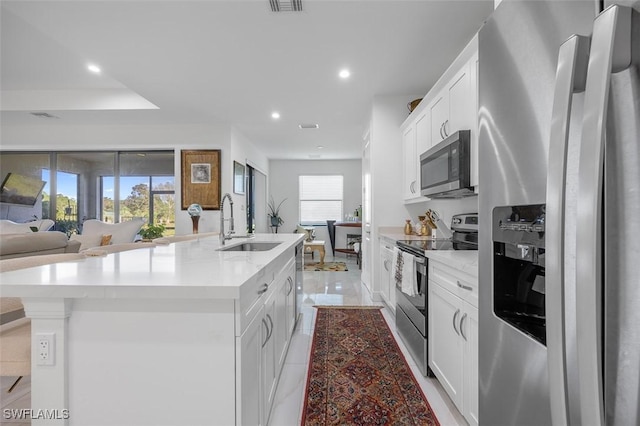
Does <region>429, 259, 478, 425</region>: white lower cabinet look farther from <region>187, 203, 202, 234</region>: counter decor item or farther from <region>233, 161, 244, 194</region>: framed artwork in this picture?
<region>233, 161, 244, 194</region>: framed artwork

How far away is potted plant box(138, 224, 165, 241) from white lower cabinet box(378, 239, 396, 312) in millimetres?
4045

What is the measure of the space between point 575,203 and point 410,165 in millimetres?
2956

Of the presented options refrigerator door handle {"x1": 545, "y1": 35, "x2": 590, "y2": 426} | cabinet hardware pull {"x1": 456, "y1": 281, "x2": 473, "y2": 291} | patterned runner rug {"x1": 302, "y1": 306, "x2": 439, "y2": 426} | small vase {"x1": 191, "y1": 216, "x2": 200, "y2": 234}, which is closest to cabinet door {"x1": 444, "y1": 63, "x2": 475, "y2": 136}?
cabinet hardware pull {"x1": 456, "y1": 281, "x2": 473, "y2": 291}

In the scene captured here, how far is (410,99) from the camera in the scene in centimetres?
381

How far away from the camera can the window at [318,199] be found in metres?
8.27

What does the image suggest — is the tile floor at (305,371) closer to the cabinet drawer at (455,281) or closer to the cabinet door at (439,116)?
the cabinet drawer at (455,281)

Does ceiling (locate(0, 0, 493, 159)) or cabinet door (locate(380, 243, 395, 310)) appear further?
cabinet door (locate(380, 243, 395, 310))

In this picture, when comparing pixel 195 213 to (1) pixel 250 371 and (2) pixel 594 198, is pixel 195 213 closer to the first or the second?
(1) pixel 250 371

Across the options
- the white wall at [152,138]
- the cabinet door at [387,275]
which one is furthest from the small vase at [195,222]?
the cabinet door at [387,275]

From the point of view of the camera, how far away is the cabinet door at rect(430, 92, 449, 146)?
239 centimetres

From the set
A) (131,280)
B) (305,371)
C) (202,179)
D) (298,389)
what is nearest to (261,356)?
(131,280)

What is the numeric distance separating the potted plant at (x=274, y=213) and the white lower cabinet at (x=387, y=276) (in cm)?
473

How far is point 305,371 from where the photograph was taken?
6.88 ft

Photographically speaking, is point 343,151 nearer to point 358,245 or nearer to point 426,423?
point 358,245
